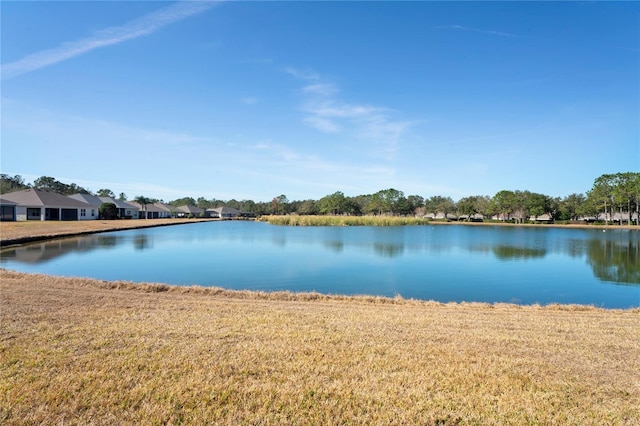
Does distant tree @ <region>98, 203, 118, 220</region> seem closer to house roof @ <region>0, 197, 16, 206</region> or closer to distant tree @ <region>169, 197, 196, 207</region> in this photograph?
house roof @ <region>0, 197, 16, 206</region>

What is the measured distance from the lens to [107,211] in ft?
174

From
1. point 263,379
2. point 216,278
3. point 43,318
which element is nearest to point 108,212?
point 216,278

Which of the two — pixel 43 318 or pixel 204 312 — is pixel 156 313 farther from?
pixel 43 318

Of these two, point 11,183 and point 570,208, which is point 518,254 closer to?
point 570,208

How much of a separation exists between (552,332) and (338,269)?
877cm

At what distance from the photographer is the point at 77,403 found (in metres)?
3.01

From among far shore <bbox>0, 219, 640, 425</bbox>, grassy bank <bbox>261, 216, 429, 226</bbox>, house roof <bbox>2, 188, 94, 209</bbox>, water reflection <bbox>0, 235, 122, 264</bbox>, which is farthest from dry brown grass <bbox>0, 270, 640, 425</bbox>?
grassy bank <bbox>261, 216, 429, 226</bbox>

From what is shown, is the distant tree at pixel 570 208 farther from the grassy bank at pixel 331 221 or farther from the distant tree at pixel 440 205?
the grassy bank at pixel 331 221

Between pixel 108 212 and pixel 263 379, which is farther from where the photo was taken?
pixel 108 212

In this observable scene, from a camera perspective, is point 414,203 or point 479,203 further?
point 414,203

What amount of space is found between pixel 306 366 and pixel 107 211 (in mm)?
58441

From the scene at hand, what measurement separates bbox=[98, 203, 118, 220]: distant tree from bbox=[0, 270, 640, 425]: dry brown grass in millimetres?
52631

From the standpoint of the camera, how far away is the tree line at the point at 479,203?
5906 centimetres

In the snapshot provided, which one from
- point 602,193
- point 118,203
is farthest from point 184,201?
point 602,193
